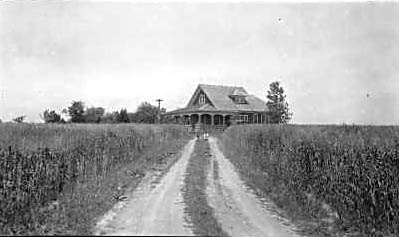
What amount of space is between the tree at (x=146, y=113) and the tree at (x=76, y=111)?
9.87 meters

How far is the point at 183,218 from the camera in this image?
8.52 m

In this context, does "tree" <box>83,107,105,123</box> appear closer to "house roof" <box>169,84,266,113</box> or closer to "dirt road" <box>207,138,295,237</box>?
"house roof" <box>169,84,266,113</box>

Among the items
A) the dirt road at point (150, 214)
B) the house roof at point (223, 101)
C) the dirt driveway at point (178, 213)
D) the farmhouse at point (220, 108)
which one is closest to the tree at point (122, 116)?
the farmhouse at point (220, 108)

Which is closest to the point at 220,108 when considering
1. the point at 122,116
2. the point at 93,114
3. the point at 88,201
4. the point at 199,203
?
the point at 122,116

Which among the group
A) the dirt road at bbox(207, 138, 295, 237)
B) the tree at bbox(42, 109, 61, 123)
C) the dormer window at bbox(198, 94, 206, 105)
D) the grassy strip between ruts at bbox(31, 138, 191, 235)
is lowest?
the dirt road at bbox(207, 138, 295, 237)

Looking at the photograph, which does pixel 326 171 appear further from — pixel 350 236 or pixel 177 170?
pixel 177 170

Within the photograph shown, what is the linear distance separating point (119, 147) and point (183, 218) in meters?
10.4

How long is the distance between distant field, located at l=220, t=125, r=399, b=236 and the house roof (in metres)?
33.6

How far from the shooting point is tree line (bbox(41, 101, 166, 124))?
118ft

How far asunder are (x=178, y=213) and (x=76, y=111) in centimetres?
3324

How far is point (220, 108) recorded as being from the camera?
47.7m


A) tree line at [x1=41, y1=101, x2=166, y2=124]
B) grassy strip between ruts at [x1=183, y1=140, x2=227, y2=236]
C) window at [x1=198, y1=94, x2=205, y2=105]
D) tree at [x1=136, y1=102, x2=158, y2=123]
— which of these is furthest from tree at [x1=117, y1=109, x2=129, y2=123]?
grassy strip between ruts at [x1=183, y1=140, x2=227, y2=236]

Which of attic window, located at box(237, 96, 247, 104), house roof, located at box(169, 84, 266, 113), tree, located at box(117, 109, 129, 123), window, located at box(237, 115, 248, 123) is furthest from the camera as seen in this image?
attic window, located at box(237, 96, 247, 104)

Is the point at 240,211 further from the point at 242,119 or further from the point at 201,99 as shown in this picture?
the point at 201,99
